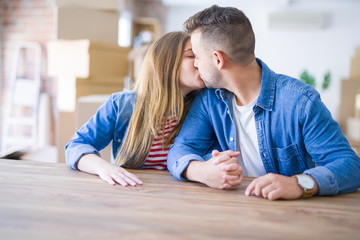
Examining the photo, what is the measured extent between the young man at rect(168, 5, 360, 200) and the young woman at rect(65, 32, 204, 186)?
0.10 meters

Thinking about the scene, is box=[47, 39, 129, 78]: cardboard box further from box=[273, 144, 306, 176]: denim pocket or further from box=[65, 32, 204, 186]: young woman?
box=[273, 144, 306, 176]: denim pocket

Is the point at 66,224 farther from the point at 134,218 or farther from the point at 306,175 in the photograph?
the point at 306,175

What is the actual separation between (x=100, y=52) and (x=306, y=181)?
7.17ft

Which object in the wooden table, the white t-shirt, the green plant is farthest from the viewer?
the green plant

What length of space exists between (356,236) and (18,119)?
15.1 feet

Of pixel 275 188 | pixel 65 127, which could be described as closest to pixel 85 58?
pixel 65 127

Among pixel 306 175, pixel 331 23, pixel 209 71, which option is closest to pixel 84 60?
pixel 209 71

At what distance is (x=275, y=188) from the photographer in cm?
100

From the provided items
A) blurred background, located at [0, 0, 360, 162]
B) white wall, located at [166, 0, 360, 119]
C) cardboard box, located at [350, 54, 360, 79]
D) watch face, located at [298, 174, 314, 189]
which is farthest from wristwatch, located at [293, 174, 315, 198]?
white wall, located at [166, 0, 360, 119]

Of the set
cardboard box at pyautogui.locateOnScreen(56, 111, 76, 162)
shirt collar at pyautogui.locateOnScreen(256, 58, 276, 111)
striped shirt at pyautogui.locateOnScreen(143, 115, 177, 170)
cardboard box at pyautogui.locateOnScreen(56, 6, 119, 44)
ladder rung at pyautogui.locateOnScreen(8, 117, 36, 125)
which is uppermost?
cardboard box at pyautogui.locateOnScreen(56, 6, 119, 44)

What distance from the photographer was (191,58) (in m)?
1.54

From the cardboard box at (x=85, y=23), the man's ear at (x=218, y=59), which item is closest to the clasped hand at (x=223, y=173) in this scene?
the man's ear at (x=218, y=59)

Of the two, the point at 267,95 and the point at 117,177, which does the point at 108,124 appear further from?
the point at 267,95

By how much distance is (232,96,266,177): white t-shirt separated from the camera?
1.39 m
